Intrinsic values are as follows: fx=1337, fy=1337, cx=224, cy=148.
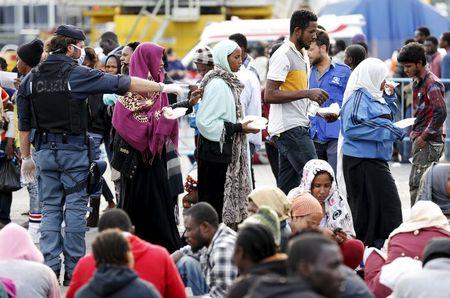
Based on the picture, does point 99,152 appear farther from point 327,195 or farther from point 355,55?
point 327,195

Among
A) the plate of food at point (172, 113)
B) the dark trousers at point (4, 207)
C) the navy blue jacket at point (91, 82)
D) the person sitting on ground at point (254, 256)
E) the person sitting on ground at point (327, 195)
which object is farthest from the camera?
the dark trousers at point (4, 207)

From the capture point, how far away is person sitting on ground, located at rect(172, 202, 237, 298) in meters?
7.87

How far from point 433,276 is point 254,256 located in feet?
3.55

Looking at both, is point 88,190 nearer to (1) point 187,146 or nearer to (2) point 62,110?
(2) point 62,110

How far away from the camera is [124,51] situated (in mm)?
12055

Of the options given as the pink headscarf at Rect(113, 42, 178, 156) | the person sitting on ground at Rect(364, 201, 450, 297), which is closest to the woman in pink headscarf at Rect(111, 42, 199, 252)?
the pink headscarf at Rect(113, 42, 178, 156)

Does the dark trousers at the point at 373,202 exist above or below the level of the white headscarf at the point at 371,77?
below

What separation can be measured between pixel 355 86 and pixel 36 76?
2648 millimetres

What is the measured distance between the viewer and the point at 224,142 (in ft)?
36.2

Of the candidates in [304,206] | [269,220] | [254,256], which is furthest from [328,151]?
[254,256]

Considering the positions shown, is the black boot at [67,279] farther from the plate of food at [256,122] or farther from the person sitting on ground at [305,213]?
the person sitting on ground at [305,213]

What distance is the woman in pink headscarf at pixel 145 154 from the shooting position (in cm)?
1082

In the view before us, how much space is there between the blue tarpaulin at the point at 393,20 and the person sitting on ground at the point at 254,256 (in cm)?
2149

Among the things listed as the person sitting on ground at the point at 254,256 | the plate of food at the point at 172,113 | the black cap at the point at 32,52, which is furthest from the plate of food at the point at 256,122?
the person sitting on ground at the point at 254,256
